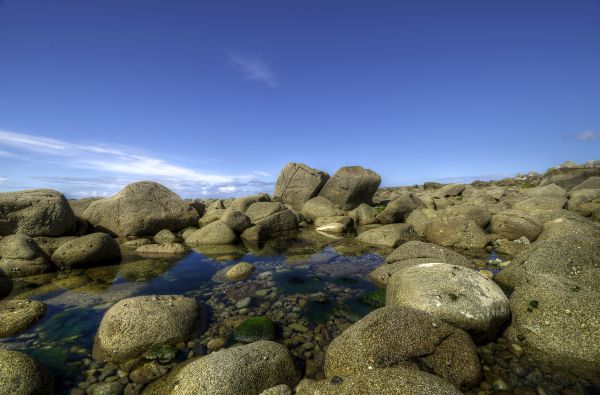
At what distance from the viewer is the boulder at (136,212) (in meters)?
18.9

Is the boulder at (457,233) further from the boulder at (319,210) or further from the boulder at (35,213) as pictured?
the boulder at (35,213)

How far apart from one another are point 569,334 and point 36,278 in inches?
600

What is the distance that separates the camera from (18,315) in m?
Answer: 7.67

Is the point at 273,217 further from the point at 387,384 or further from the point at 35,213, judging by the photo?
the point at 387,384

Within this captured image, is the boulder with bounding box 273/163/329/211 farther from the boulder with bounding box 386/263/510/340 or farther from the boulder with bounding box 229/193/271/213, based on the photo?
the boulder with bounding box 386/263/510/340

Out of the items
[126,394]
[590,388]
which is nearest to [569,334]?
[590,388]

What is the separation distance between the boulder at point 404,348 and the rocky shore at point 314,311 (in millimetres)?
23

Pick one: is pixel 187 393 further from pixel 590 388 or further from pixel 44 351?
pixel 590 388

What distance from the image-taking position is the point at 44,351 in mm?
6461

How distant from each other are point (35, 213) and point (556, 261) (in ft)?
68.3

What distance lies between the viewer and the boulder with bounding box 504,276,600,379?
5633mm

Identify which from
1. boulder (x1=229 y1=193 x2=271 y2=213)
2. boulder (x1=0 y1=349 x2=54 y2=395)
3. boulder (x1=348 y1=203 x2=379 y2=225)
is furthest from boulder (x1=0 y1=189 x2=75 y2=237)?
boulder (x1=348 y1=203 x2=379 y2=225)

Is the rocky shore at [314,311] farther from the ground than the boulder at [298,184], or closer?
closer

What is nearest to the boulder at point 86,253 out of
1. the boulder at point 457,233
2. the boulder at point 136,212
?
the boulder at point 136,212
